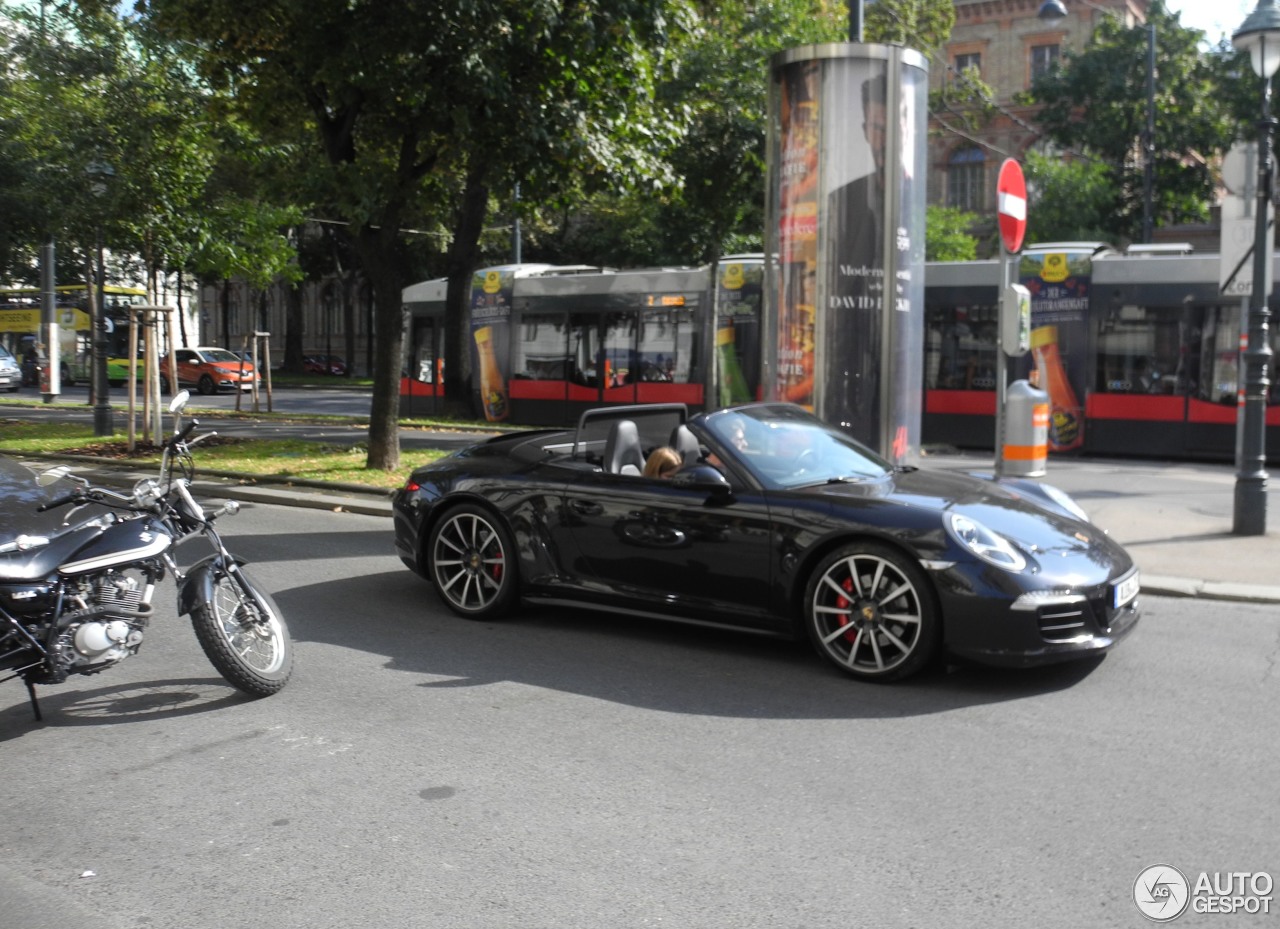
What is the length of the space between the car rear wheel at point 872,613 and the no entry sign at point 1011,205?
452 cm

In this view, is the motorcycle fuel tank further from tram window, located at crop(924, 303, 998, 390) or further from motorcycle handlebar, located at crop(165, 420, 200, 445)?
tram window, located at crop(924, 303, 998, 390)

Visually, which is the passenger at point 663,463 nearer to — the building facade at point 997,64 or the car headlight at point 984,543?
the car headlight at point 984,543

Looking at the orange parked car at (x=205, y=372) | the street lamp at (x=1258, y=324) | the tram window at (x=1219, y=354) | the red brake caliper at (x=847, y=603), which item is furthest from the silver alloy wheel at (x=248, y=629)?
the orange parked car at (x=205, y=372)

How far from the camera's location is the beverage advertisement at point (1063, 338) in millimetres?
19219

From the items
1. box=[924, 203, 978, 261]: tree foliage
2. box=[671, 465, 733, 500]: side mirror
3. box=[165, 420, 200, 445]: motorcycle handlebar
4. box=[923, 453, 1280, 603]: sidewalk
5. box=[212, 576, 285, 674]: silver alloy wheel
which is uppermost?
box=[924, 203, 978, 261]: tree foliage

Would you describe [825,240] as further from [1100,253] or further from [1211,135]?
[1211,135]

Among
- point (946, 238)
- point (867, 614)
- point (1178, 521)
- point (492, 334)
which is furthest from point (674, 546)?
point (946, 238)

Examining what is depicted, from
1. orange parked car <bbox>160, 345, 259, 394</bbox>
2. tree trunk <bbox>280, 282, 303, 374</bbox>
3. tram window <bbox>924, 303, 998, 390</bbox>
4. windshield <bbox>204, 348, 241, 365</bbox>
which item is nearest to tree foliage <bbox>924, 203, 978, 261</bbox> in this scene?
tram window <bbox>924, 303, 998, 390</bbox>

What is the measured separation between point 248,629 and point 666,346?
17.3 metres

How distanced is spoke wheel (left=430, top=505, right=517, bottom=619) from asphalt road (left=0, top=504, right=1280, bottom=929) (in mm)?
370

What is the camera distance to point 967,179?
55469 millimetres

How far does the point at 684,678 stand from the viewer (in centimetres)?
609

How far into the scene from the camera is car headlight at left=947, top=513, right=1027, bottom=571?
18.7 ft

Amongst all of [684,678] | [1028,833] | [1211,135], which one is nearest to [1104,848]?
[1028,833]
